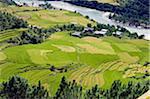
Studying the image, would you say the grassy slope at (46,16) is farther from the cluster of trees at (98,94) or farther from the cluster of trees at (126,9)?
the cluster of trees at (98,94)

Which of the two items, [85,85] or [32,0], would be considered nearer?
[85,85]

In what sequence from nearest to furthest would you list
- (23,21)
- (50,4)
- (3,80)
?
(3,80) → (23,21) → (50,4)

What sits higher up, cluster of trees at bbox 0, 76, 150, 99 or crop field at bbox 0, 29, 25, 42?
cluster of trees at bbox 0, 76, 150, 99

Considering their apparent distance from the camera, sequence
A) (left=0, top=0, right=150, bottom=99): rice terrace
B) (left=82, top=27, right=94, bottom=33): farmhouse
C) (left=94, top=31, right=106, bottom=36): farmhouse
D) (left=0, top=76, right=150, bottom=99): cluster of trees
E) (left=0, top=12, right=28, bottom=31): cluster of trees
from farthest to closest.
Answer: (left=82, top=27, right=94, bottom=33): farmhouse < (left=94, top=31, right=106, bottom=36): farmhouse < (left=0, top=12, right=28, bottom=31): cluster of trees < (left=0, top=0, right=150, bottom=99): rice terrace < (left=0, top=76, right=150, bottom=99): cluster of trees

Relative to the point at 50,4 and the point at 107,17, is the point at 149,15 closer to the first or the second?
the point at 107,17

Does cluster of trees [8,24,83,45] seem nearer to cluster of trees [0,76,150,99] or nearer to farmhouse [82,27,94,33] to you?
farmhouse [82,27,94,33]

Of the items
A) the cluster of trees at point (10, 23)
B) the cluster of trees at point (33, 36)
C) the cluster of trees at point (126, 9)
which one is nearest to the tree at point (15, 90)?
the cluster of trees at point (33, 36)

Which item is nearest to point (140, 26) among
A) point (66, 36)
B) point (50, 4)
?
point (50, 4)

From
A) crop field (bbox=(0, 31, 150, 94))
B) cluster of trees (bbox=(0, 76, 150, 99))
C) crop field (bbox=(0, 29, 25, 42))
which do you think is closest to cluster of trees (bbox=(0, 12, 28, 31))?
crop field (bbox=(0, 29, 25, 42))
